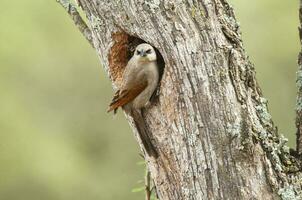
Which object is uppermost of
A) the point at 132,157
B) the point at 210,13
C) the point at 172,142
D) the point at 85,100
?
the point at 210,13

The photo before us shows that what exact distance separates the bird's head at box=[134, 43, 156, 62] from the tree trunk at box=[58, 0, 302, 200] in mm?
91

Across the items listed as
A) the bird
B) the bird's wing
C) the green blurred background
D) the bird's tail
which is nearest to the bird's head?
the bird

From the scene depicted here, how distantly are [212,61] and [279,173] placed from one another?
792mm

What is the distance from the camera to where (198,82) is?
5742mm

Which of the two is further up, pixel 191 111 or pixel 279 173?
pixel 191 111

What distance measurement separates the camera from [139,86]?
630 centimetres

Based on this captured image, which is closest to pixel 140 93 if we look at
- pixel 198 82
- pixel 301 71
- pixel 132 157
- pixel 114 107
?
pixel 114 107

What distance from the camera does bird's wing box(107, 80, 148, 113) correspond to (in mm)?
6199

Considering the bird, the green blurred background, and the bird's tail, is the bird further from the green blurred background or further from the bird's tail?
the green blurred background

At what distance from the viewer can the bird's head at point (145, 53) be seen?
603 centimetres

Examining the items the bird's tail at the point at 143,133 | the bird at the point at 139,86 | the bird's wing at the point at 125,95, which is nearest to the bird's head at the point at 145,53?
the bird at the point at 139,86

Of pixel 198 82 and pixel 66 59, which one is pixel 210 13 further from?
pixel 66 59

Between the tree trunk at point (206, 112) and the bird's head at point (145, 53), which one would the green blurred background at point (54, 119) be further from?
the tree trunk at point (206, 112)

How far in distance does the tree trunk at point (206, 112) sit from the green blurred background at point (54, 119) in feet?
25.1
